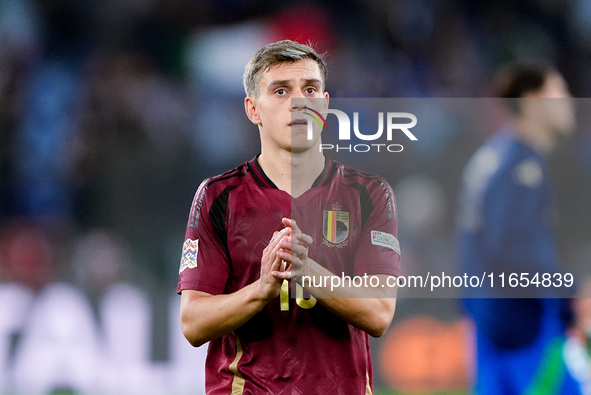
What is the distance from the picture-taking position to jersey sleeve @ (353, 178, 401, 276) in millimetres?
2039

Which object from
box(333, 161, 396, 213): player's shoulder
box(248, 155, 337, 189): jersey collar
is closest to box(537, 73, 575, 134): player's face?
box(333, 161, 396, 213): player's shoulder

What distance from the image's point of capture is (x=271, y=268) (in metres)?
1.80

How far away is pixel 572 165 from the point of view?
2.49 meters

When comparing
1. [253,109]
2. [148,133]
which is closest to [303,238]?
[253,109]

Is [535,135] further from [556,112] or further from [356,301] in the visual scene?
[356,301]

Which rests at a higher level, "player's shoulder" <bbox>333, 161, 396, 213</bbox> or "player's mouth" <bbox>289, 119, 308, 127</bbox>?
"player's mouth" <bbox>289, 119, 308, 127</bbox>

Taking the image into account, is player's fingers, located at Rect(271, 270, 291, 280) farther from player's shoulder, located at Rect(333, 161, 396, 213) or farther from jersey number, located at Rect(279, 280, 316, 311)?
player's shoulder, located at Rect(333, 161, 396, 213)

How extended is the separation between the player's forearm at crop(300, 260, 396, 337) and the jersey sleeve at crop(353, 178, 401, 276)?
0.17 ft

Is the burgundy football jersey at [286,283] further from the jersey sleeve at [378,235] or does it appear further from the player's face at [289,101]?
the player's face at [289,101]

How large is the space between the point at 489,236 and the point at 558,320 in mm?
458

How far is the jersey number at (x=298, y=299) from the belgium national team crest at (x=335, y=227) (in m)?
0.23

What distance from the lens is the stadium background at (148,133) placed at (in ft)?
14.2

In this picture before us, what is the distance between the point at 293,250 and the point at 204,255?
1.36ft

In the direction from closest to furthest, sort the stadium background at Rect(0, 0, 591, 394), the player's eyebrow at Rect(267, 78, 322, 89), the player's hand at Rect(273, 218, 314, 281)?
the player's hand at Rect(273, 218, 314, 281) → the player's eyebrow at Rect(267, 78, 322, 89) → the stadium background at Rect(0, 0, 591, 394)
